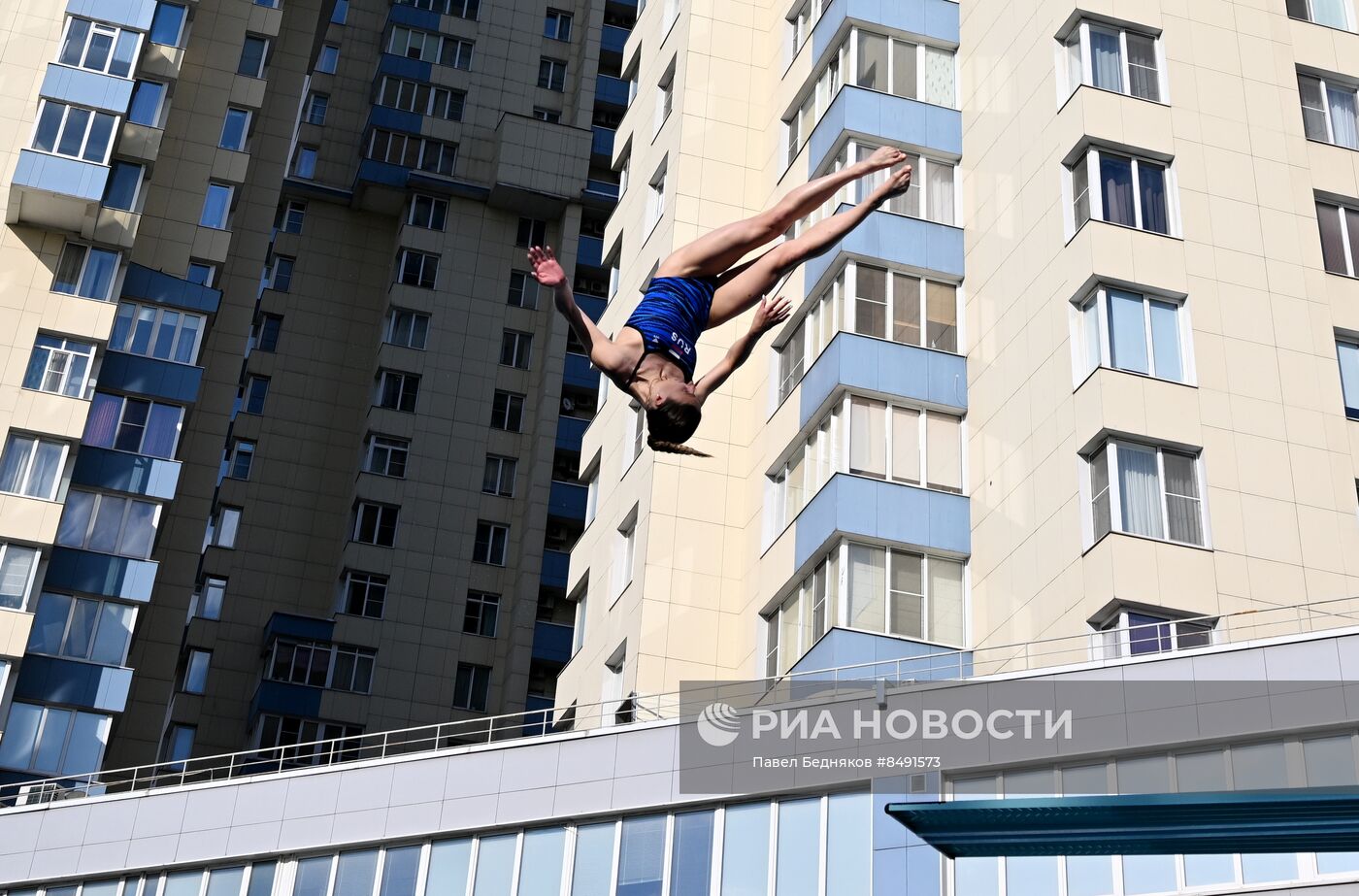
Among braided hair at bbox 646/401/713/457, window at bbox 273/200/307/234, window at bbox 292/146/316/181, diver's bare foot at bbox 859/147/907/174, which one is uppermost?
window at bbox 292/146/316/181

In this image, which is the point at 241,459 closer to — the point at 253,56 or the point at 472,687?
the point at 472,687

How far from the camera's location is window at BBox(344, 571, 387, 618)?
225 feet

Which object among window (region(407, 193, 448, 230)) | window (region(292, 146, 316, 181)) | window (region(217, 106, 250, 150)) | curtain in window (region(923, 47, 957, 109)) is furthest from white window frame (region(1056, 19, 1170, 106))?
window (region(292, 146, 316, 181))

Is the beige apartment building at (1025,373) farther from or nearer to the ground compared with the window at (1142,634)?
farther from the ground

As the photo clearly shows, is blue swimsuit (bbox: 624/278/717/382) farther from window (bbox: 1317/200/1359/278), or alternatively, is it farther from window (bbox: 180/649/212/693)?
window (bbox: 180/649/212/693)

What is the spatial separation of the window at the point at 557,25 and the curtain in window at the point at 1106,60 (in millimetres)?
45848

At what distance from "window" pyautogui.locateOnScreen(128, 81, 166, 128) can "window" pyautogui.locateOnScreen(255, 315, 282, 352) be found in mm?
18201

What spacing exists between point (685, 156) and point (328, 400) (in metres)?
32.1

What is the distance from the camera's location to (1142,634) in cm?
3425

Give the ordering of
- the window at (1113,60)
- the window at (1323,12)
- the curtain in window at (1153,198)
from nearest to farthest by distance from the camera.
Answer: the curtain in window at (1153,198) → the window at (1113,60) → the window at (1323,12)

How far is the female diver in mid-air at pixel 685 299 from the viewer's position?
15.0 m

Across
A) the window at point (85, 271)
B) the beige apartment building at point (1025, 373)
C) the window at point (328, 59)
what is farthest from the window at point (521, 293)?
the beige apartment building at point (1025, 373)

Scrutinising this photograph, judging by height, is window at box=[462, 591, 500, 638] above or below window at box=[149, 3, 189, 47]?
below

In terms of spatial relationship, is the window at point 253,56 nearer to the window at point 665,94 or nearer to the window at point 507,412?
the window at point 507,412
